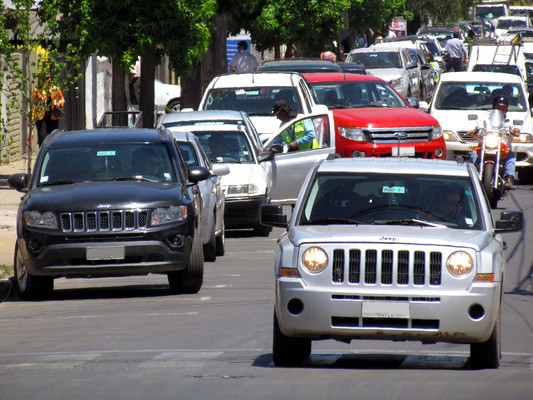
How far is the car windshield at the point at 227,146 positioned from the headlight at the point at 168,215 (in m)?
5.26

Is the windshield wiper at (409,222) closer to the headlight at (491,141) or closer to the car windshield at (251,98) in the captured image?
the headlight at (491,141)

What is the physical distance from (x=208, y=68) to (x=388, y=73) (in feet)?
23.6

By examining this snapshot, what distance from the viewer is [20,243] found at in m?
12.5

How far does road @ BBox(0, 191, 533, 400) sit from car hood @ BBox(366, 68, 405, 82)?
845 inches

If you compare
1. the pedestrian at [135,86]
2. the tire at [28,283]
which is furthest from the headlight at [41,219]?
the pedestrian at [135,86]

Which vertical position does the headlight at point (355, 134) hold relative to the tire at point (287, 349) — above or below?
below

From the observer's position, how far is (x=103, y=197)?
40.9 ft

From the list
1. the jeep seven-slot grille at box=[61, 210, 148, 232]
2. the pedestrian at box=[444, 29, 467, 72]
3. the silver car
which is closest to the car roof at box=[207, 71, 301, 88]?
the silver car

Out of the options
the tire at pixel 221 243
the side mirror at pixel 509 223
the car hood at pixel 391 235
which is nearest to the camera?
the car hood at pixel 391 235

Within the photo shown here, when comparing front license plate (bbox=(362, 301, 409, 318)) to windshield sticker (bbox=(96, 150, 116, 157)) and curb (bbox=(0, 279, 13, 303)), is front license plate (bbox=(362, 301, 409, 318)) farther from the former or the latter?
curb (bbox=(0, 279, 13, 303))

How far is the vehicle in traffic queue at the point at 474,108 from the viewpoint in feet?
75.5

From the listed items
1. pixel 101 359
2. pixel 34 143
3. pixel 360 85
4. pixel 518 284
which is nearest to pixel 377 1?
pixel 34 143

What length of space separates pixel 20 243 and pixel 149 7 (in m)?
11.0

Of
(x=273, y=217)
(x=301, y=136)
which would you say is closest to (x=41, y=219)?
(x=273, y=217)
